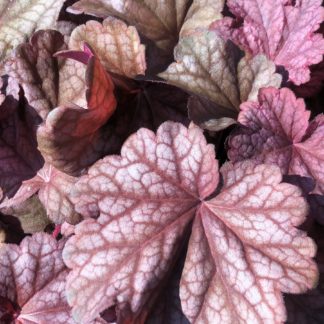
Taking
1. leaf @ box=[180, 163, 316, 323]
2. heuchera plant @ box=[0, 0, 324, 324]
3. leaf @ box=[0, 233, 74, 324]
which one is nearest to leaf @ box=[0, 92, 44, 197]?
heuchera plant @ box=[0, 0, 324, 324]

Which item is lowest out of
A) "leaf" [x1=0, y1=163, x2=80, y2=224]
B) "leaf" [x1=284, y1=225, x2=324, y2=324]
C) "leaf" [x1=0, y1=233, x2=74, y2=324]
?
"leaf" [x1=284, y1=225, x2=324, y2=324]

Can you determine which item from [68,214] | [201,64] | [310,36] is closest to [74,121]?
[68,214]

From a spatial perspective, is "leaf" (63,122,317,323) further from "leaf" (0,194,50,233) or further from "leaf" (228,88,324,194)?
"leaf" (0,194,50,233)

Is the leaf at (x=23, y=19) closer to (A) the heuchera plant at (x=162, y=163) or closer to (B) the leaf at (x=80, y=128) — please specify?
(A) the heuchera plant at (x=162, y=163)

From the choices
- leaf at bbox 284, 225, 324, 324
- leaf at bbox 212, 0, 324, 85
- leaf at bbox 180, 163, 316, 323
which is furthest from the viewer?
leaf at bbox 212, 0, 324, 85

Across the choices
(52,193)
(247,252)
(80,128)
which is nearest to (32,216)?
(52,193)

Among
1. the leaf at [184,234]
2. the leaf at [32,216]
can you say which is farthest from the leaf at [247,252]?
the leaf at [32,216]

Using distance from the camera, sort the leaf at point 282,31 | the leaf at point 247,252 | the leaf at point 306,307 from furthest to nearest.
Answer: the leaf at point 282,31
the leaf at point 306,307
the leaf at point 247,252
